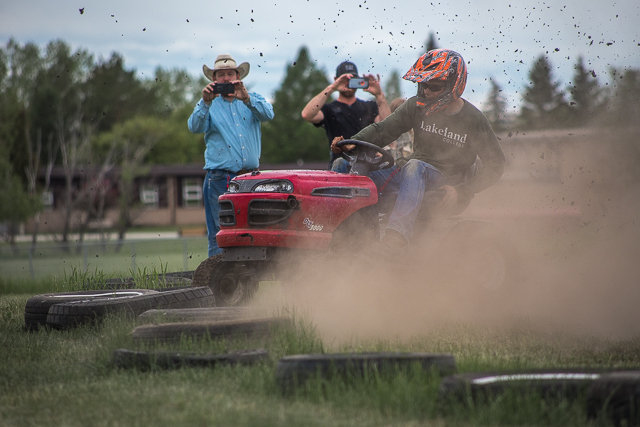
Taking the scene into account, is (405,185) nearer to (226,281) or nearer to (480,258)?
(480,258)

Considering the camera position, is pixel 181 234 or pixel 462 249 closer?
pixel 462 249

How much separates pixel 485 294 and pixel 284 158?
51.3 m

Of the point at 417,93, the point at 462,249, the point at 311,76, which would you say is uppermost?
the point at 311,76

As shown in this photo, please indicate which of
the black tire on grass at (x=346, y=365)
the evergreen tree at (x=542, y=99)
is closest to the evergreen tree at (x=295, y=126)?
the evergreen tree at (x=542, y=99)

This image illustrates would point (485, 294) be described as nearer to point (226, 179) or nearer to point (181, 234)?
point (226, 179)

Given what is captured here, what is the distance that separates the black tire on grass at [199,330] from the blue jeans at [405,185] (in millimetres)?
1745

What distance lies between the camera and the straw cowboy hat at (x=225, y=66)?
824 centimetres

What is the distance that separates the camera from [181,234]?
1240 inches

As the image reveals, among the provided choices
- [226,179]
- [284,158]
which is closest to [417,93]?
[226,179]

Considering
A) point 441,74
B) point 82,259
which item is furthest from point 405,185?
point 82,259

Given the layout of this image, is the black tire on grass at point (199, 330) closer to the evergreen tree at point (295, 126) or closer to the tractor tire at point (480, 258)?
the tractor tire at point (480, 258)

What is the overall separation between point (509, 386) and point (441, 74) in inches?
140

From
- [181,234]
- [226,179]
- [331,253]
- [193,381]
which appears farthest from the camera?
[181,234]

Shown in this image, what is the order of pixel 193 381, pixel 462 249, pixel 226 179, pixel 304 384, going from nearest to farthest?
pixel 304 384 → pixel 193 381 → pixel 462 249 → pixel 226 179
